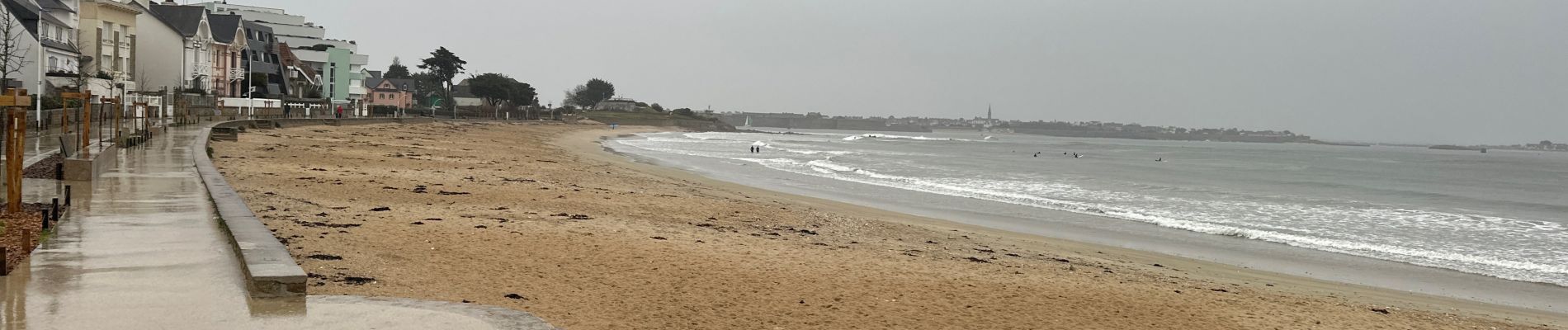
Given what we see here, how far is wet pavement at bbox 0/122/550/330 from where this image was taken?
5.95m

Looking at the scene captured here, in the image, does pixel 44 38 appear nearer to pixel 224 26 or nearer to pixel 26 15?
pixel 26 15

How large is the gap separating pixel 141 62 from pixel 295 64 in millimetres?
23137

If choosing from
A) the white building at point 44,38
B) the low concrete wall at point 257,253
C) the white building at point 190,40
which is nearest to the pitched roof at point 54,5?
the white building at point 44,38

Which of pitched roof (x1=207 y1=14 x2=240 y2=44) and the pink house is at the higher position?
pitched roof (x1=207 y1=14 x2=240 y2=44)

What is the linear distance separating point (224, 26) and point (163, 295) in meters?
69.2

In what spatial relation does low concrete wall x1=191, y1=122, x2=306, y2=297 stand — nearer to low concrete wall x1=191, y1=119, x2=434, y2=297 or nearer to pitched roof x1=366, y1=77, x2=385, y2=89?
low concrete wall x1=191, y1=119, x2=434, y2=297

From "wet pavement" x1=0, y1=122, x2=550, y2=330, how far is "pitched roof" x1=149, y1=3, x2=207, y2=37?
58.5 meters

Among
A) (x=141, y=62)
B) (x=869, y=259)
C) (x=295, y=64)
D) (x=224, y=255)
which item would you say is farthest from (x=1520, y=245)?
(x=295, y=64)

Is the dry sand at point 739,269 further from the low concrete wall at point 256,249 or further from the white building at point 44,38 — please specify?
the white building at point 44,38

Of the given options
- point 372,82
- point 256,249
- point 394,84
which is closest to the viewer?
point 256,249

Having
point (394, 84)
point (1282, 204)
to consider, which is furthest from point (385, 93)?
point (1282, 204)

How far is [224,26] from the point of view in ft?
222

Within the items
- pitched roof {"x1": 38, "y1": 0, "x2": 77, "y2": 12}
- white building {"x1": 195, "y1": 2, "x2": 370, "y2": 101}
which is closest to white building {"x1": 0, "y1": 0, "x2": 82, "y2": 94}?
pitched roof {"x1": 38, "y1": 0, "x2": 77, "y2": 12}

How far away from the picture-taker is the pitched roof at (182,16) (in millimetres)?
61469
